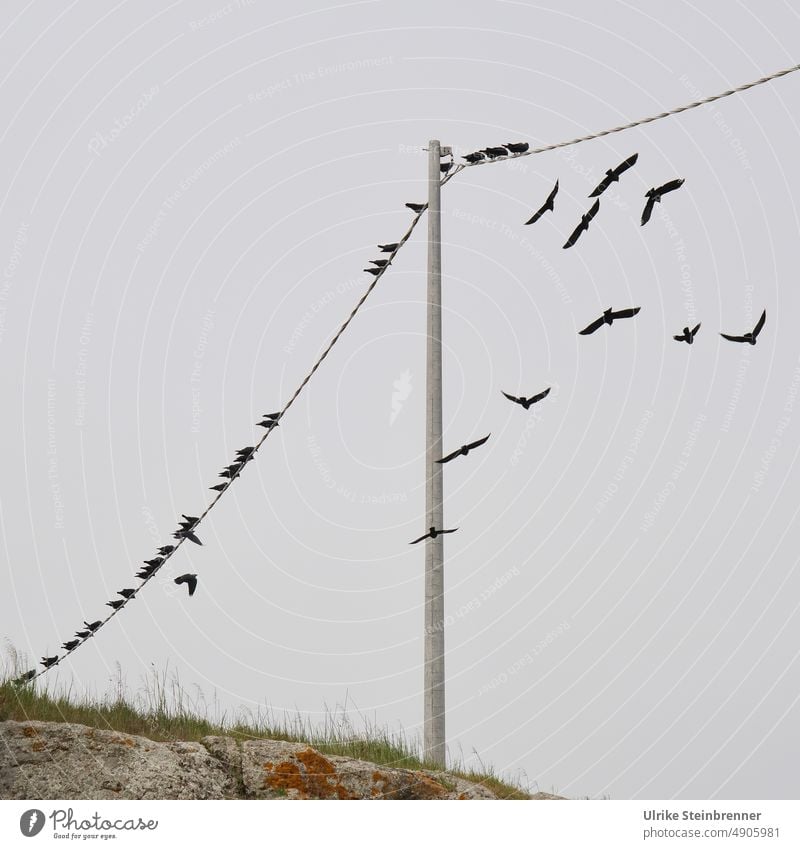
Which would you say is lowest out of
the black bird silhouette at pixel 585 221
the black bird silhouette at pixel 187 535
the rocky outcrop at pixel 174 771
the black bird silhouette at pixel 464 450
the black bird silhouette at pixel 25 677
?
the rocky outcrop at pixel 174 771

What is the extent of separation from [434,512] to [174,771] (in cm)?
405

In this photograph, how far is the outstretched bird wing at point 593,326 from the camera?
12008 millimetres

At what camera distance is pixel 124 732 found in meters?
11.6

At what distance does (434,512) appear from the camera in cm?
1331

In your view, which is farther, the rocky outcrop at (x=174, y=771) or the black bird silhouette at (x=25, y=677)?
the black bird silhouette at (x=25, y=677)

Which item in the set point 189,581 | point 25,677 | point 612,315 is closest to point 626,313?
point 612,315
